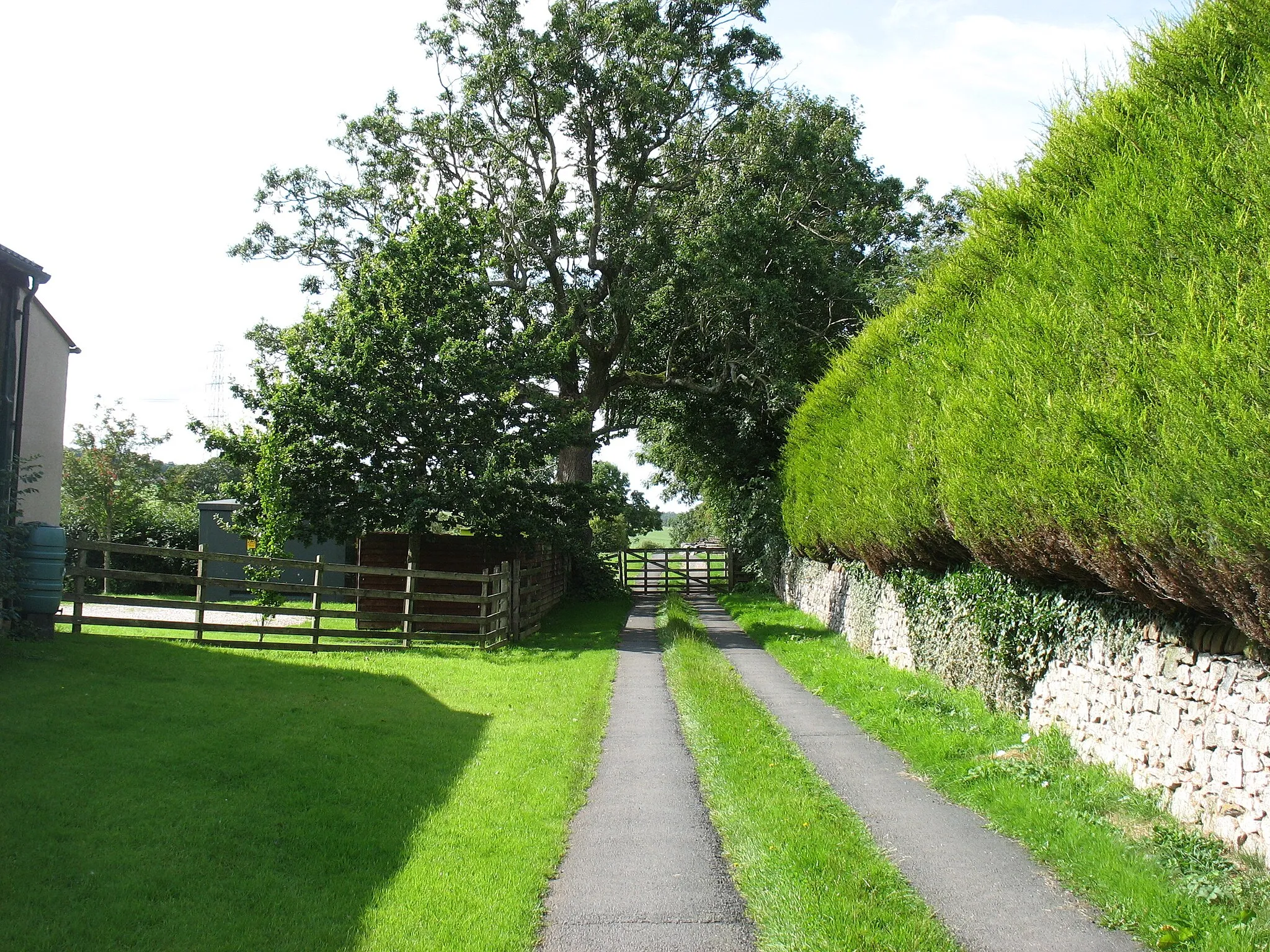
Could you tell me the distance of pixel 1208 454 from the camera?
17.8ft

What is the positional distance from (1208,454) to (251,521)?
53.4 feet

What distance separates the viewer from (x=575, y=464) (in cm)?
2816

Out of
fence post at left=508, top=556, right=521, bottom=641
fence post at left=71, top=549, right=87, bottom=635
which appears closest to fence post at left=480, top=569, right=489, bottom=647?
fence post at left=508, top=556, right=521, bottom=641

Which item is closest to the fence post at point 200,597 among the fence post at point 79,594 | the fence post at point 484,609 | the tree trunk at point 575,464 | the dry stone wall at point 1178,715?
the fence post at point 79,594

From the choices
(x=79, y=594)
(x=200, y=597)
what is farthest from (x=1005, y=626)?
(x=79, y=594)

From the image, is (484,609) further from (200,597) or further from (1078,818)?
(1078,818)

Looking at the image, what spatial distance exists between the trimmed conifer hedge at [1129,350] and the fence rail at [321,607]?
27.5 ft

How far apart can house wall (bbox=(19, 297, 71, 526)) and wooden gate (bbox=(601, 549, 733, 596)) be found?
21.4 meters

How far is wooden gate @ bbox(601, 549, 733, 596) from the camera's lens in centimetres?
3706

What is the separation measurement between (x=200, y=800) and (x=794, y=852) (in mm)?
3871

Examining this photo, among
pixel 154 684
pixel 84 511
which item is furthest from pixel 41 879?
pixel 84 511

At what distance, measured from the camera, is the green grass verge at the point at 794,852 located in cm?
467

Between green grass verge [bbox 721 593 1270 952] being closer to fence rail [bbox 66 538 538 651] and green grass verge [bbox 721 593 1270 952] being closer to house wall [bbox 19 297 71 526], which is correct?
fence rail [bbox 66 538 538 651]

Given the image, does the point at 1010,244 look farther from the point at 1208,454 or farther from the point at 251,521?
the point at 251,521
